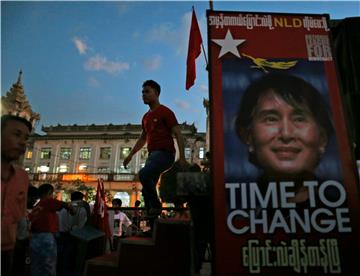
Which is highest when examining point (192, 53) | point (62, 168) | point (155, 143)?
point (62, 168)

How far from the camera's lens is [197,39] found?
533cm

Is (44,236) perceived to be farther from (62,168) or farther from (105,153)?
(62,168)

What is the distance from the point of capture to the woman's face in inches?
139

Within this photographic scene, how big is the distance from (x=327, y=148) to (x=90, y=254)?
5806 mm

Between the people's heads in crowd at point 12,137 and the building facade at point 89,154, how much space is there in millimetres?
43588

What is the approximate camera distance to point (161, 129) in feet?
15.1

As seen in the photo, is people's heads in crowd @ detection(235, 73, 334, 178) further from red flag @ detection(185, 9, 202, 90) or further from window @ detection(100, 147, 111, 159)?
window @ detection(100, 147, 111, 159)

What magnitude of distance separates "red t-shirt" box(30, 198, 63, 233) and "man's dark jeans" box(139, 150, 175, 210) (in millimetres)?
2292

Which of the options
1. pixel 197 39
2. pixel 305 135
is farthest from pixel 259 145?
pixel 197 39

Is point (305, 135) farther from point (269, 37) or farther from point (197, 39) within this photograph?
point (197, 39)

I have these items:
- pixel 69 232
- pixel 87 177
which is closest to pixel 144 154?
pixel 87 177

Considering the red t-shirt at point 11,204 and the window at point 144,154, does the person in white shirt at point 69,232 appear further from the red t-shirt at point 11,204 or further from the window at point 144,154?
the window at point 144,154

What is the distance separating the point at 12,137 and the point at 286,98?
9.47 ft

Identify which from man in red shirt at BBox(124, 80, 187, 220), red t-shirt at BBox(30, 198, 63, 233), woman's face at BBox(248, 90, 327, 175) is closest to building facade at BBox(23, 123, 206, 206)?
red t-shirt at BBox(30, 198, 63, 233)
